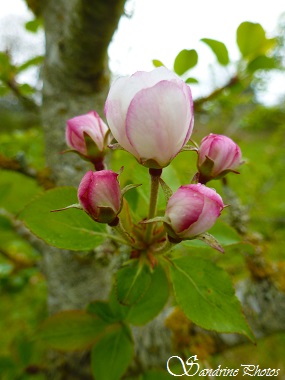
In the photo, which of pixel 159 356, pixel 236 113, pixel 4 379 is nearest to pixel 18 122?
pixel 236 113

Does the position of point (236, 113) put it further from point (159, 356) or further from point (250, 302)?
point (159, 356)

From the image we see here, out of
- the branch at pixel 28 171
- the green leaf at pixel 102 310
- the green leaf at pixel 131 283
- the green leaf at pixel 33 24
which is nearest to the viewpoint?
the green leaf at pixel 131 283

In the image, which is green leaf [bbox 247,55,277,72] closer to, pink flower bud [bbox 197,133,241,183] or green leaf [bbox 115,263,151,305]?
pink flower bud [bbox 197,133,241,183]

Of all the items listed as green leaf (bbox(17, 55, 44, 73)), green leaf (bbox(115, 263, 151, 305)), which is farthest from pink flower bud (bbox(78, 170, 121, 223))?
green leaf (bbox(17, 55, 44, 73))

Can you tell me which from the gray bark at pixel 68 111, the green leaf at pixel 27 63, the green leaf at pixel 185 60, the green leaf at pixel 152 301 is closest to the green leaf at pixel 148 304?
the green leaf at pixel 152 301

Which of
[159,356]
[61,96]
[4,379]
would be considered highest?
[61,96]

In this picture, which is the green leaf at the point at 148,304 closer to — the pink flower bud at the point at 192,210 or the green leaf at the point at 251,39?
the pink flower bud at the point at 192,210

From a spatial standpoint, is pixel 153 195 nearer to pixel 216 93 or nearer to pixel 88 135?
pixel 88 135
